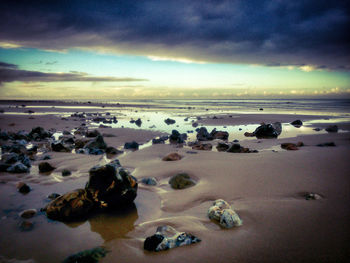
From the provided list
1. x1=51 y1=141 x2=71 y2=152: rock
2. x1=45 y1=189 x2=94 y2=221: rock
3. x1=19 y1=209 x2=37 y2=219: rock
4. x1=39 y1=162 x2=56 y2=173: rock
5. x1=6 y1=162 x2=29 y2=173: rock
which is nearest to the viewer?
x1=45 y1=189 x2=94 y2=221: rock

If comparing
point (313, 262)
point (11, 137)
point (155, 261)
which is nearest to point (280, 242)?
point (313, 262)

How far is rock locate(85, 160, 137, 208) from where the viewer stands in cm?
326

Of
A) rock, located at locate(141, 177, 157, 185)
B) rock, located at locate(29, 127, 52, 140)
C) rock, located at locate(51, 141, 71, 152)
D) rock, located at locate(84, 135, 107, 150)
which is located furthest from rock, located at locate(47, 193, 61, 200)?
rock, located at locate(29, 127, 52, 140)

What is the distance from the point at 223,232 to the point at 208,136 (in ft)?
24.7

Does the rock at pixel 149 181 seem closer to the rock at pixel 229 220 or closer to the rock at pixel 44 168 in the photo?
the rock at pixel 229 220

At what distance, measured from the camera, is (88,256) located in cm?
224

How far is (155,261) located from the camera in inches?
85.7

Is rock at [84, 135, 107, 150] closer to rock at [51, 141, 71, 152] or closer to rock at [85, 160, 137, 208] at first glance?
rock at [51, 141, 71, 152]

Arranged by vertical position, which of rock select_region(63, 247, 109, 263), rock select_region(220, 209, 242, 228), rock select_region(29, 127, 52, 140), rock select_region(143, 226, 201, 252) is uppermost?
rock select_region(220, 209, 242, 228)

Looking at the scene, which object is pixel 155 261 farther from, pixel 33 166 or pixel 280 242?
pixel 33 166

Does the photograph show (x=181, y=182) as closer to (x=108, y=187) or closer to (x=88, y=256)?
(x=108, y=187)

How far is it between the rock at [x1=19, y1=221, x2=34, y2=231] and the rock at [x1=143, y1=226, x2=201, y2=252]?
159cm

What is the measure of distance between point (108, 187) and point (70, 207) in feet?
1.83

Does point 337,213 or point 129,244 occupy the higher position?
point 337,213
